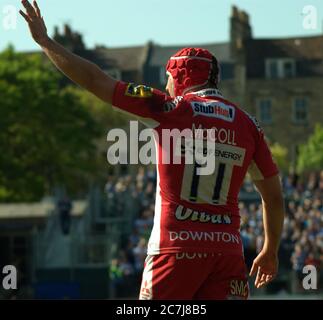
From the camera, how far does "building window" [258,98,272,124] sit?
99787 mm

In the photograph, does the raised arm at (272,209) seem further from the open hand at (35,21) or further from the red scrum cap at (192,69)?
the open hand at (35,21)

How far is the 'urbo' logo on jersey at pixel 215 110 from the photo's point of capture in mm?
8125

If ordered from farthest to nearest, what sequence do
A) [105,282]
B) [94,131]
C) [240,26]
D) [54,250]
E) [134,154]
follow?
[240,26]
[94,131]
[54,250]
[105,282]
[134,154]

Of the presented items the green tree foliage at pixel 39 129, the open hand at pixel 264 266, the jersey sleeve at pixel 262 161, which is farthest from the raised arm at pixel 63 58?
the green tree foliage at pixel 39 129

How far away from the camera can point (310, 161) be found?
84500mm

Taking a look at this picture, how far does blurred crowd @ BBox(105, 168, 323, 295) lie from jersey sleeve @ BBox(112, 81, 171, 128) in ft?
71.4

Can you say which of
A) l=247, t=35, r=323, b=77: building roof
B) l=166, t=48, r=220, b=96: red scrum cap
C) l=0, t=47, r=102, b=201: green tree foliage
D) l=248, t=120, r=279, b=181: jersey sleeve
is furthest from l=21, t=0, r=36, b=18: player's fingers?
l=247, t=35, r=323, b=77: building roof

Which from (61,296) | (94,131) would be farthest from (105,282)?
(94,131)

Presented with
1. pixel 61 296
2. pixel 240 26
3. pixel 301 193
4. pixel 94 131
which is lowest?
pixel 61 296

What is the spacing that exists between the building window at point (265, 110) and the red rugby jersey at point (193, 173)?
9105 cm

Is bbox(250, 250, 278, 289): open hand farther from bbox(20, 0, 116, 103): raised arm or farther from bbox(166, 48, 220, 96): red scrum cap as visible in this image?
bbox(20, 0, 116, 103): raised arm

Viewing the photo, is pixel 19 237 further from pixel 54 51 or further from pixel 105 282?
pixel 54 51

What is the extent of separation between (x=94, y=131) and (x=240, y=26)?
89.0 ft

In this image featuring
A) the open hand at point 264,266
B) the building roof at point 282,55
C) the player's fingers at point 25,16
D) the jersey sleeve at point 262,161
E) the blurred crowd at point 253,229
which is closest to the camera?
the player's fingers at point 25,16
